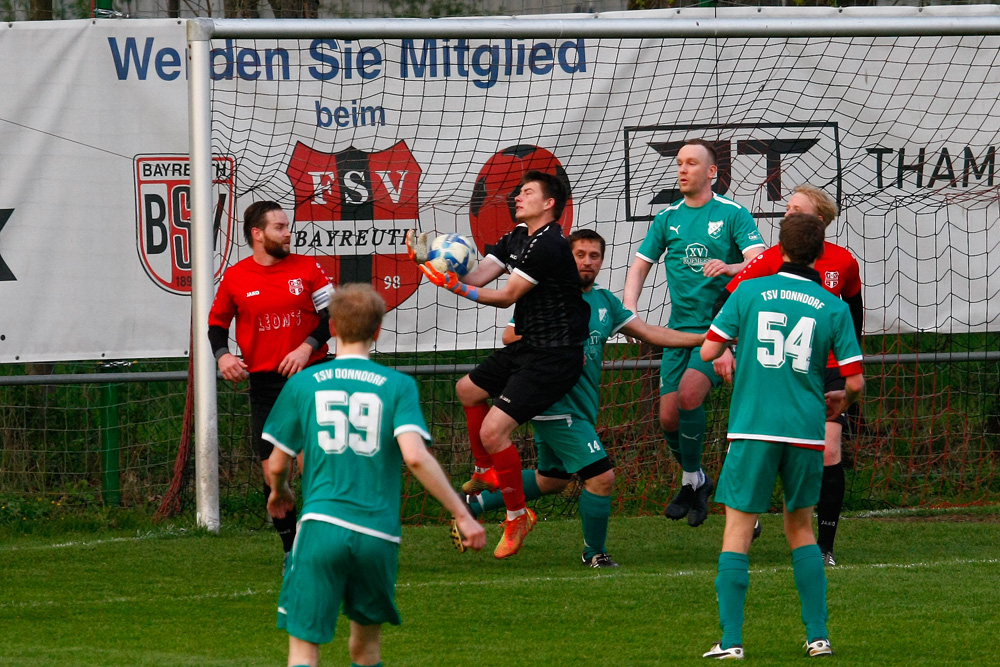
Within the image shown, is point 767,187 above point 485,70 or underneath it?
underneath

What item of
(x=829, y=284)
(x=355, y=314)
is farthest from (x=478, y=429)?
(x=355, y=314)

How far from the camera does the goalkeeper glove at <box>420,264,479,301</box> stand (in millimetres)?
6070

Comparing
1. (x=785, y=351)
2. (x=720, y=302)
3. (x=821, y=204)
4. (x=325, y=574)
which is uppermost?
(x=821, y=204)

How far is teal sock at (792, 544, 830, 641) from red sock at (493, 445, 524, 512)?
2197mm

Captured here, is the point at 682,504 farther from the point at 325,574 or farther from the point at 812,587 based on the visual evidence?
the point at 325,574

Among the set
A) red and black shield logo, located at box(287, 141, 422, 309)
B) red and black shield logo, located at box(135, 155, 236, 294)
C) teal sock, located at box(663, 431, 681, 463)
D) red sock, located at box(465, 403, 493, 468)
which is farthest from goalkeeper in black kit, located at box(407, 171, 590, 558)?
red and black shield logo, located at box(135, 155, 236, 294)

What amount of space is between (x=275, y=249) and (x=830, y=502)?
3193mm

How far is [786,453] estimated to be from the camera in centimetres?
486

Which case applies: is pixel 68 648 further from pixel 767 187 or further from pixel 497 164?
pixel 767 187

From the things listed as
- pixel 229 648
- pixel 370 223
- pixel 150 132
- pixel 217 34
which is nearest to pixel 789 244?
pixel 229 648

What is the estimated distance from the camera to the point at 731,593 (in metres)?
4.78

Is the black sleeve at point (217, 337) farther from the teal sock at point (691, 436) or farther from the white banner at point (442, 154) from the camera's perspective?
the teal sock at point (691, 436)

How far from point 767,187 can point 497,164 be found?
2064mm

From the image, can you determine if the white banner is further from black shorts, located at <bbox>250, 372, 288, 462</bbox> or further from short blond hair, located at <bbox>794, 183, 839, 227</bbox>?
short blond hair, located at <bbox>794, 183, 839, 227</bbox>
